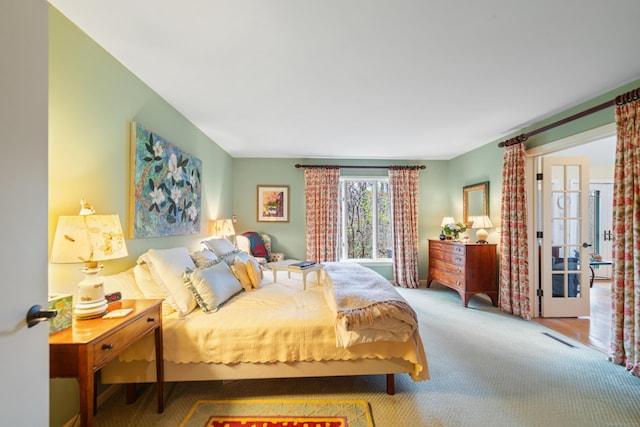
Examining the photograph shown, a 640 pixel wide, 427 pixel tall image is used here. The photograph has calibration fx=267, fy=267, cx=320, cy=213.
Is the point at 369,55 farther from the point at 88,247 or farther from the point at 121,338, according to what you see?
the point at 121,338

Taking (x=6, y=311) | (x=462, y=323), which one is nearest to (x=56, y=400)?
(x=6, y=311)

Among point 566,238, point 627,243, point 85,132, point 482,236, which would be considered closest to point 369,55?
point 85,132

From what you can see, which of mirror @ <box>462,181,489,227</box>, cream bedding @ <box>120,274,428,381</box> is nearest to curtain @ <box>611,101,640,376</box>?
mirror @ <box>462,181,489,227</box>

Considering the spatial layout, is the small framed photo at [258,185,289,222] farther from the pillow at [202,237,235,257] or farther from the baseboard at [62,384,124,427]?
the baseboard at [62,384,124,427]

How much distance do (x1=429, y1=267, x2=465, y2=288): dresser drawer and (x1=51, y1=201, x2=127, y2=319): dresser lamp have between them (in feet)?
13.6

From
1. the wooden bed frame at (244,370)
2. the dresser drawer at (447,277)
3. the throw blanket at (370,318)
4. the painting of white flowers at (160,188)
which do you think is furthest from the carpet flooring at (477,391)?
the painting of white flowers at (160,188)

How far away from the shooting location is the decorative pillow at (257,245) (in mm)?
4574

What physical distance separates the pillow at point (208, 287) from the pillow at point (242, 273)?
10.9 inches

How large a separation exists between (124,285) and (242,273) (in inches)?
38.3

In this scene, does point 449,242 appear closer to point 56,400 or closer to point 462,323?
point 462,323

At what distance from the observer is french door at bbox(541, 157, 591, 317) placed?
3.43 meters

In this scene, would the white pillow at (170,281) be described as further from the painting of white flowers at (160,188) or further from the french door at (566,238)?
the french door at (566,238)

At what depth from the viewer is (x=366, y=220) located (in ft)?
17.8

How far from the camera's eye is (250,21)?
1.62 m
